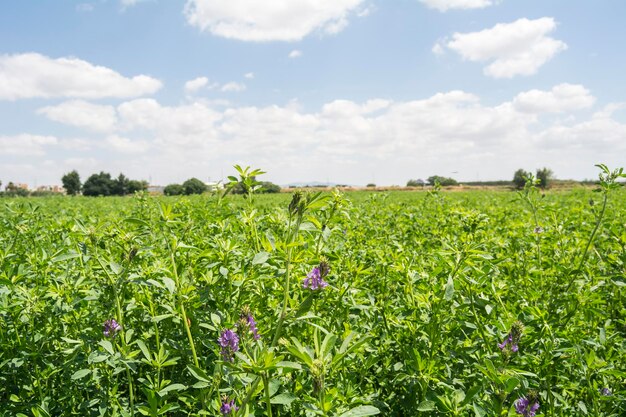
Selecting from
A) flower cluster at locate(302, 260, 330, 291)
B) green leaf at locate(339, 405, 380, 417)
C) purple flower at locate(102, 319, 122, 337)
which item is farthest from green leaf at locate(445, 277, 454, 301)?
purple flower at locate(102, 319, 122, 337)

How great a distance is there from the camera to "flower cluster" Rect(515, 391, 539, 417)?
1.58 m

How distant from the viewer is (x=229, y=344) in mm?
1522

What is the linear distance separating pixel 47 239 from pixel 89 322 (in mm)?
1939

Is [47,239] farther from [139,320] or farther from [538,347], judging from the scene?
[538,347]

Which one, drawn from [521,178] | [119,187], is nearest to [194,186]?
[119,187]

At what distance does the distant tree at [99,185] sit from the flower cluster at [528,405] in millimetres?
89329

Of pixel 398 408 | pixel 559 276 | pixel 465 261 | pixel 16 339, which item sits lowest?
pixel 398 408

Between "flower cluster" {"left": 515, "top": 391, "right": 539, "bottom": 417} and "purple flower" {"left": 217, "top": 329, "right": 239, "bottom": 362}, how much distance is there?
Result: 118 centimetres

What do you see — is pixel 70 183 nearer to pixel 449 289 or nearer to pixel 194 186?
pixel 194 186

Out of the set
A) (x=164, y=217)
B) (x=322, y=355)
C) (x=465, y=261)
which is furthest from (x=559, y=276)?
(x=164, y=217)

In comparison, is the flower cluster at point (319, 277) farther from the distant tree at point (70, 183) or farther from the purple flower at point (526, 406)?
the distant tree at point (70, 183)

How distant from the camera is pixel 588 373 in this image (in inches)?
73.7

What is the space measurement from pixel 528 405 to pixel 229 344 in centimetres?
123

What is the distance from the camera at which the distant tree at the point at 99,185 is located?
80938 mm
